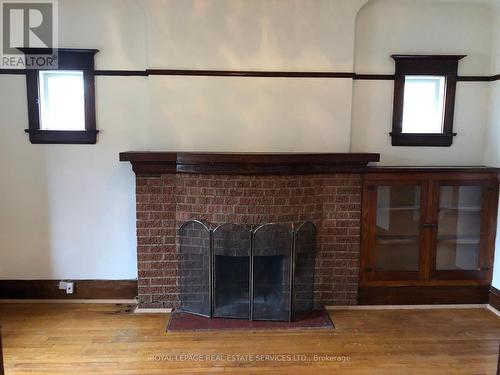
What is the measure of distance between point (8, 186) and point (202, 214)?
177 cm

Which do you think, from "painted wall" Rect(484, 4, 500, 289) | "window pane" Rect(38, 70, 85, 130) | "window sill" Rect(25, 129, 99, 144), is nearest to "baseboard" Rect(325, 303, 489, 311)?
"painted wall" Rect(484, 4, 500, 289)

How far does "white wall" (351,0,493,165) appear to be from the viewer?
3.47m

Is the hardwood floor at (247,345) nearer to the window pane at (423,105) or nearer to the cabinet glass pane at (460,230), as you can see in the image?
the cabinet glass pane at (460,230)

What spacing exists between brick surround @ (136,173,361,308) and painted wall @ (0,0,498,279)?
0.92ft

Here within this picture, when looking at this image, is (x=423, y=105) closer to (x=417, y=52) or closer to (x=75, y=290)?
(x=417, y=52)

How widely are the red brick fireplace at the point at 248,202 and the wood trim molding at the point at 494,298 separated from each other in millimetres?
1247

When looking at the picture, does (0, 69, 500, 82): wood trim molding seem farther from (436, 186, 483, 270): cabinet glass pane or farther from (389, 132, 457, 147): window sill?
(436, 186, 483, 270): cabinet glass pane

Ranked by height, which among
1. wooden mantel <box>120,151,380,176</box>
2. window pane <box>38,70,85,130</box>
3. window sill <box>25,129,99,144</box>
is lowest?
wooden mantel <box>120,151,380,176</box>

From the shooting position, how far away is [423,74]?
350 cm

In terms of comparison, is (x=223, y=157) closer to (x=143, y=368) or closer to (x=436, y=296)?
(x=143, y=368)

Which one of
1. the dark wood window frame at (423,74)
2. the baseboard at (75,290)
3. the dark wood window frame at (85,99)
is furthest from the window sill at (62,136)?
the dark wood window frame at (423,74)

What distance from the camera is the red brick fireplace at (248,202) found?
3.18 metres

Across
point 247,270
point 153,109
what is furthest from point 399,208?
point 153,109

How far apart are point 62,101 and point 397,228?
10.5 feet
